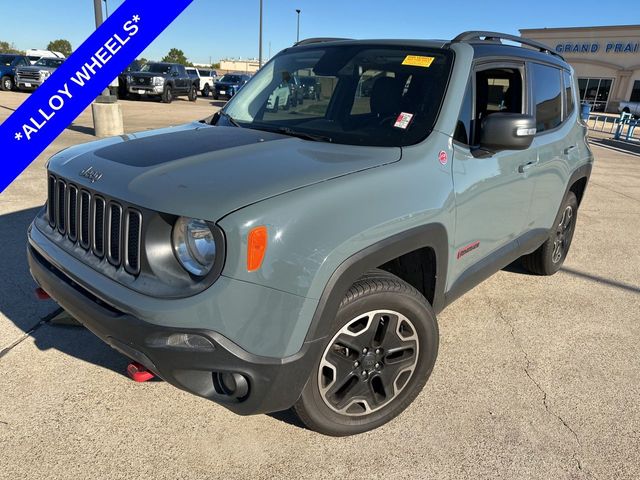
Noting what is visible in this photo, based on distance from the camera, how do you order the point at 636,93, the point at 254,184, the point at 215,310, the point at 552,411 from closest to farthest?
the point at 215,310, the point at 254,184, the point at 552,411, the point at 636,93

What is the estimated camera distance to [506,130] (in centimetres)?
265

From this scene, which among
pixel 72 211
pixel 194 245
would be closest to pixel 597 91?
pixel 72 211

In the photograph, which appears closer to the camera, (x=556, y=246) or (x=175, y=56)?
(x=556, y=246)

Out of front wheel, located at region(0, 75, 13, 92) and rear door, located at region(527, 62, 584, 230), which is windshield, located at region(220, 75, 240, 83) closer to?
front wheel, located at region(0, 75, 13, 92)

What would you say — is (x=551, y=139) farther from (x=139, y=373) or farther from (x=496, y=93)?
(x=139, y=373)

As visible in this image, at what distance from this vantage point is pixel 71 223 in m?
2.49

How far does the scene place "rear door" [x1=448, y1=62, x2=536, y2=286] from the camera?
2779 millimetres

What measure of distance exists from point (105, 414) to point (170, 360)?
948 millimetres

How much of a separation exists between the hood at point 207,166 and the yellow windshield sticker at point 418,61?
0.70m

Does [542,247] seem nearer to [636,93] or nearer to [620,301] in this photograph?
[620,301]

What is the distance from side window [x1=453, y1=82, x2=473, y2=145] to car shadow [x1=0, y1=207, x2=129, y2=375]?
7.60 feet

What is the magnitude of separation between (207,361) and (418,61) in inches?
80.7

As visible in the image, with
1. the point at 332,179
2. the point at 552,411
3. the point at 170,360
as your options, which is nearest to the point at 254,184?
the point at 332,179

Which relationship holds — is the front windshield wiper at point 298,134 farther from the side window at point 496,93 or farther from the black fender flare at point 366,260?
the side window at point 496,93
